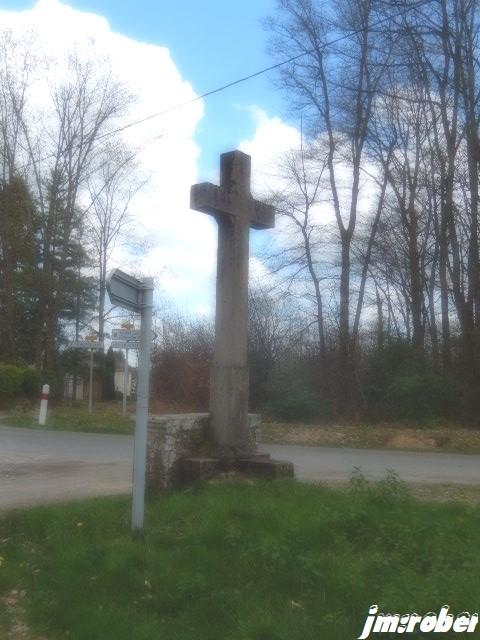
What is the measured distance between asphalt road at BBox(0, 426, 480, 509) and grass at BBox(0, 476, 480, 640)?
1.97 metres

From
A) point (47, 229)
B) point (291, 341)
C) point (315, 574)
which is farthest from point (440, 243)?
point (315, 574)

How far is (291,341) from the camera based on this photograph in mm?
30734

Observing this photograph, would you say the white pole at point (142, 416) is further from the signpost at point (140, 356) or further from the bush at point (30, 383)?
the bush at point (30, 383)

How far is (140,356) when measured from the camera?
7617 millimetres

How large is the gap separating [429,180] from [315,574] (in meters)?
23.7

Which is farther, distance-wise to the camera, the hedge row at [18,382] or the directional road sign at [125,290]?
the hedge row at [18,382]

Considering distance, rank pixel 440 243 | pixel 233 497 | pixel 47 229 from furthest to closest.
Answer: pixel 47 229 < pixel 440 243 < pixel 233 497

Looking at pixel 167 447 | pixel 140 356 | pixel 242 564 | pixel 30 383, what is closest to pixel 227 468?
pixel 167 447

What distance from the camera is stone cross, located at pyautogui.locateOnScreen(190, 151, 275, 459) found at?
30.2ft

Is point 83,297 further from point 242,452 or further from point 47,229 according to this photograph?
point 242,452

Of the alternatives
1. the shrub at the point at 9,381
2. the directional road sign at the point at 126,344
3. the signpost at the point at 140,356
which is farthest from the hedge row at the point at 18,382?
the signpost at the point at 140,356

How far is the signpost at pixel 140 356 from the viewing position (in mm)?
7266

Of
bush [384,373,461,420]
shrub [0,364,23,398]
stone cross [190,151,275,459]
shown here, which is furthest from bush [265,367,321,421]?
stone cross [190,151,275,459]

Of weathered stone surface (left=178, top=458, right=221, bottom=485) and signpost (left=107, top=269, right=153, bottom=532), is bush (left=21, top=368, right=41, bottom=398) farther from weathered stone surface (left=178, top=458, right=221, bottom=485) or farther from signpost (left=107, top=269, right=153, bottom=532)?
signpost (left=107, top=269, right=153, bottom=532)
